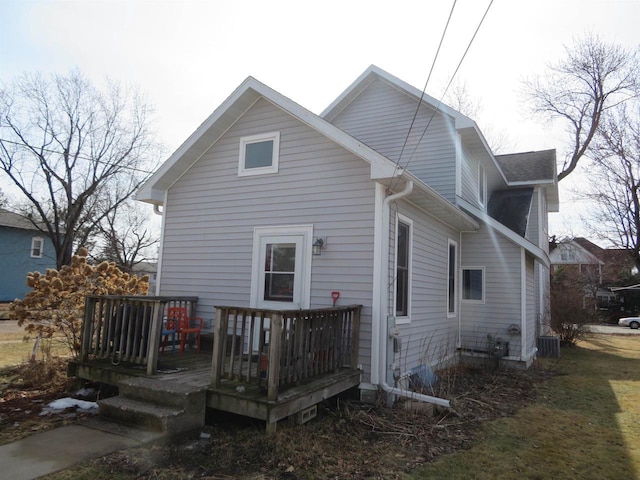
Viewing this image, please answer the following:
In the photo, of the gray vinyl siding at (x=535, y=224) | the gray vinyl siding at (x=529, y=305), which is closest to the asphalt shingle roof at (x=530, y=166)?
the gray vinyl siding at (x=535, y=224)

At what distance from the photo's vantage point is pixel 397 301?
691 centimetres

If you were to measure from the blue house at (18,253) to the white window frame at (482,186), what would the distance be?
89.1 ft

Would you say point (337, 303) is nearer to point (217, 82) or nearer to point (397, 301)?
point (397, 301)

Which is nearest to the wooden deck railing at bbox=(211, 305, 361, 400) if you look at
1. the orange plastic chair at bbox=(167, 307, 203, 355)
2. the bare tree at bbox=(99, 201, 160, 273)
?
the orange plastic chair at bbox=(167, 307, 203, 355)

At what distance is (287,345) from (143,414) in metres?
1.68

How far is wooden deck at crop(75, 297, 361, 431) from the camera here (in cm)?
457

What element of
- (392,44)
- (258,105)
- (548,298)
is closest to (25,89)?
(258,105)

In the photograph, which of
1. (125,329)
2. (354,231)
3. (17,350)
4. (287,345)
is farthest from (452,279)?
(17,350)

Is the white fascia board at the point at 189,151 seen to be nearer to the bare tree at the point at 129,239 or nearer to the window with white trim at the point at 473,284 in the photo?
the window with white trim at the point at 473,284

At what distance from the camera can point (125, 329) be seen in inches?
237

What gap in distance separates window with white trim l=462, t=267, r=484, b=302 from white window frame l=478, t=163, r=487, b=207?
2362mm

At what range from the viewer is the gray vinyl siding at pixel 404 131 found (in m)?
10.1

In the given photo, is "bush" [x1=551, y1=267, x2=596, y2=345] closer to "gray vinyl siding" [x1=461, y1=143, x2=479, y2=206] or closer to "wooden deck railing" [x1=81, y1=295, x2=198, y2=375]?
"gray vinyl siding" [x1=461, y1=143, x2=479, y2=206]

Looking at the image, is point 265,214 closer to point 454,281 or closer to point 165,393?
point 165,393
